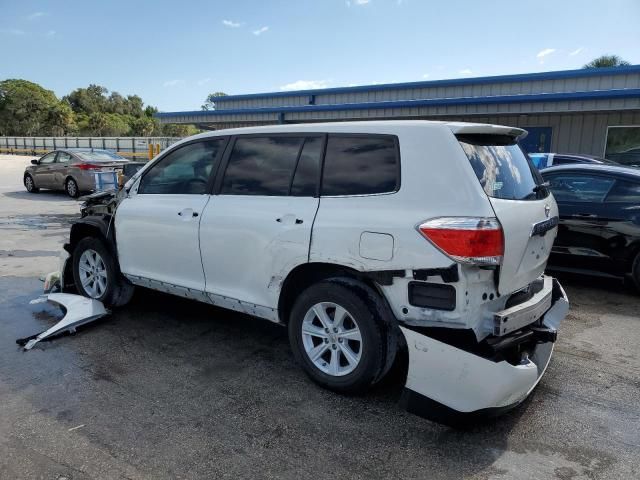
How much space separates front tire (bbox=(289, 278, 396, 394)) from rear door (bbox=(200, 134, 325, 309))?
10.7 inches

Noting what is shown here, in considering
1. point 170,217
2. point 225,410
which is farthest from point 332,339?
point 170,217

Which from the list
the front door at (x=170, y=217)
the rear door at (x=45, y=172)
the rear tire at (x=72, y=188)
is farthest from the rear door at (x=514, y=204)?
the rear door at (x=45, y=172)

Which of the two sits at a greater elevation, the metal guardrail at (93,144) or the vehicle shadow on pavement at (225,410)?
the metal guardrail at (93,144)

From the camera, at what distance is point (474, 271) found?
2.75 m

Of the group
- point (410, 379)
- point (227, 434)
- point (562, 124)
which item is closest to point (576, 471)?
point (410, 379)

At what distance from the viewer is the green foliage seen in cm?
7312

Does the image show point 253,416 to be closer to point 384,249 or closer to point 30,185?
point 384,249

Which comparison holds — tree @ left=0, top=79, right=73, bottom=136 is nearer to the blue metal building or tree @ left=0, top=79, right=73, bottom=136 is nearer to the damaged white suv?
the blue metal building

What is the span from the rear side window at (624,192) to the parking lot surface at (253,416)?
1600 millimetres

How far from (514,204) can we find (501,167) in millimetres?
312

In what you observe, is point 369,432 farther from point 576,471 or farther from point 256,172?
point 256,172

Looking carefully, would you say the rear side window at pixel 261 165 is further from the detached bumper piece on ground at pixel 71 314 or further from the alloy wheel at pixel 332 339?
the detached bumper piece on ground at pixel 71 314

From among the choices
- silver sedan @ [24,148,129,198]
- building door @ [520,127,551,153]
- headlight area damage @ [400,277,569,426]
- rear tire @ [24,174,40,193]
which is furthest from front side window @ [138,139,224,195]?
rear tire @ [24,174,40,193]

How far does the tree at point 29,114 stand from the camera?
7256 centimetres
